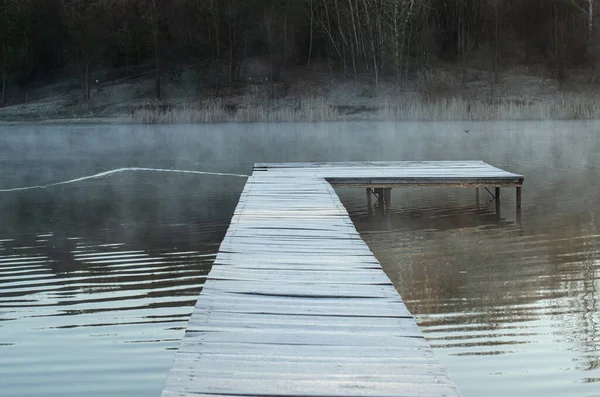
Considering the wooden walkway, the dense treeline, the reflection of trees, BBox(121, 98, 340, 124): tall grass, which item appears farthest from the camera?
the dense treeline

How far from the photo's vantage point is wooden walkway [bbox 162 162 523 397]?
8.88 feet

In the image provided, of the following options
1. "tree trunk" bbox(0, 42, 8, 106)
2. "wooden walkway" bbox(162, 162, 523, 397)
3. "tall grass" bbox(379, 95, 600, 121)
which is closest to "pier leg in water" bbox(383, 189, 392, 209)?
"wooden walkway" bbox(162, 162, 523, 397)

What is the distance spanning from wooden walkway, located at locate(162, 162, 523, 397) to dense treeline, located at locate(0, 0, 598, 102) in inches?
891

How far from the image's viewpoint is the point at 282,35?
2912 cm

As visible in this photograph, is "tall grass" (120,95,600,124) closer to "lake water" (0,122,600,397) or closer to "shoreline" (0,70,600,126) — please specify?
"shoreline" (0,70,600,126)

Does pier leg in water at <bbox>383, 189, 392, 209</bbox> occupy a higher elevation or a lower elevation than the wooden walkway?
lower

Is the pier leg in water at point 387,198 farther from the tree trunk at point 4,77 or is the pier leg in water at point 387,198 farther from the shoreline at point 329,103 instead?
the tree trunk at point 4,77

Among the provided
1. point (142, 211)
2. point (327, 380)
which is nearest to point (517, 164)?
point (142, 211)

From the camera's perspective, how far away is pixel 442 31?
101 ft

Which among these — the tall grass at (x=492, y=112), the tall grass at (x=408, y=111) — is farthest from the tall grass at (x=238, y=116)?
the tall grass at (x=492, y=112)

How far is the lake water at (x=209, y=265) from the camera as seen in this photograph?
12.7 feet

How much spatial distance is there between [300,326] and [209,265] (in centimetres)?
286

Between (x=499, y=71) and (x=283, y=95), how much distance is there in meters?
6.10

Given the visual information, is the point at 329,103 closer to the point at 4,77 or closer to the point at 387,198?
the point at 4,77
